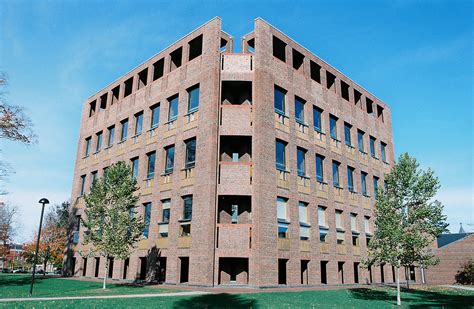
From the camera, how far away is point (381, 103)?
134 feet

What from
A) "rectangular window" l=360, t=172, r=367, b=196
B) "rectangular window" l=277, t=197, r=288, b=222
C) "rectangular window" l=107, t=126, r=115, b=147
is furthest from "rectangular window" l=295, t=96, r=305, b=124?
"rectangular window" l=107, t=126, r=115, b=147

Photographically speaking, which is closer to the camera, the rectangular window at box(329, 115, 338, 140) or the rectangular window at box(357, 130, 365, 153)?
the rectangular window at box(329, 115, 338, 140)

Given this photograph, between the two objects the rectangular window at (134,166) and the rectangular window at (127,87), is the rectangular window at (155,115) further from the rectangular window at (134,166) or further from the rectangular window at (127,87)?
the rectangular window at (127,87)

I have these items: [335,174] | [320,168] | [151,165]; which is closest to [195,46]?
[151,165]

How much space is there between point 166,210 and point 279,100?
11.2 m

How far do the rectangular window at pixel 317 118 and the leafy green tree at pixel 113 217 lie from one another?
15.0 metres

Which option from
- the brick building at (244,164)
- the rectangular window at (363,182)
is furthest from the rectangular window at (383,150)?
the rectangular window at (363,182)

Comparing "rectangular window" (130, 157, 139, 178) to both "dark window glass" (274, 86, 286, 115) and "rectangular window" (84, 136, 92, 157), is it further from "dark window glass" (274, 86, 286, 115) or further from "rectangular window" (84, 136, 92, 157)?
"dark window glass" (274, 86, 286, 115)

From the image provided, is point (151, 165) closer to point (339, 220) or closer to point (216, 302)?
point (339, 220)

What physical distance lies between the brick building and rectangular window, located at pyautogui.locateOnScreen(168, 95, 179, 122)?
127 mm

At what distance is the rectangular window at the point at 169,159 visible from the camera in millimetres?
27638

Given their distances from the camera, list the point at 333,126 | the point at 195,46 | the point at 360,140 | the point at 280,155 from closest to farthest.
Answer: the point at 280,155 < the point at 195,46 < the point at 333,126 < the point at 360,140

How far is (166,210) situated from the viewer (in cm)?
2686

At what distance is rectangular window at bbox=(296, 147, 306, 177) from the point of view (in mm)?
27516
